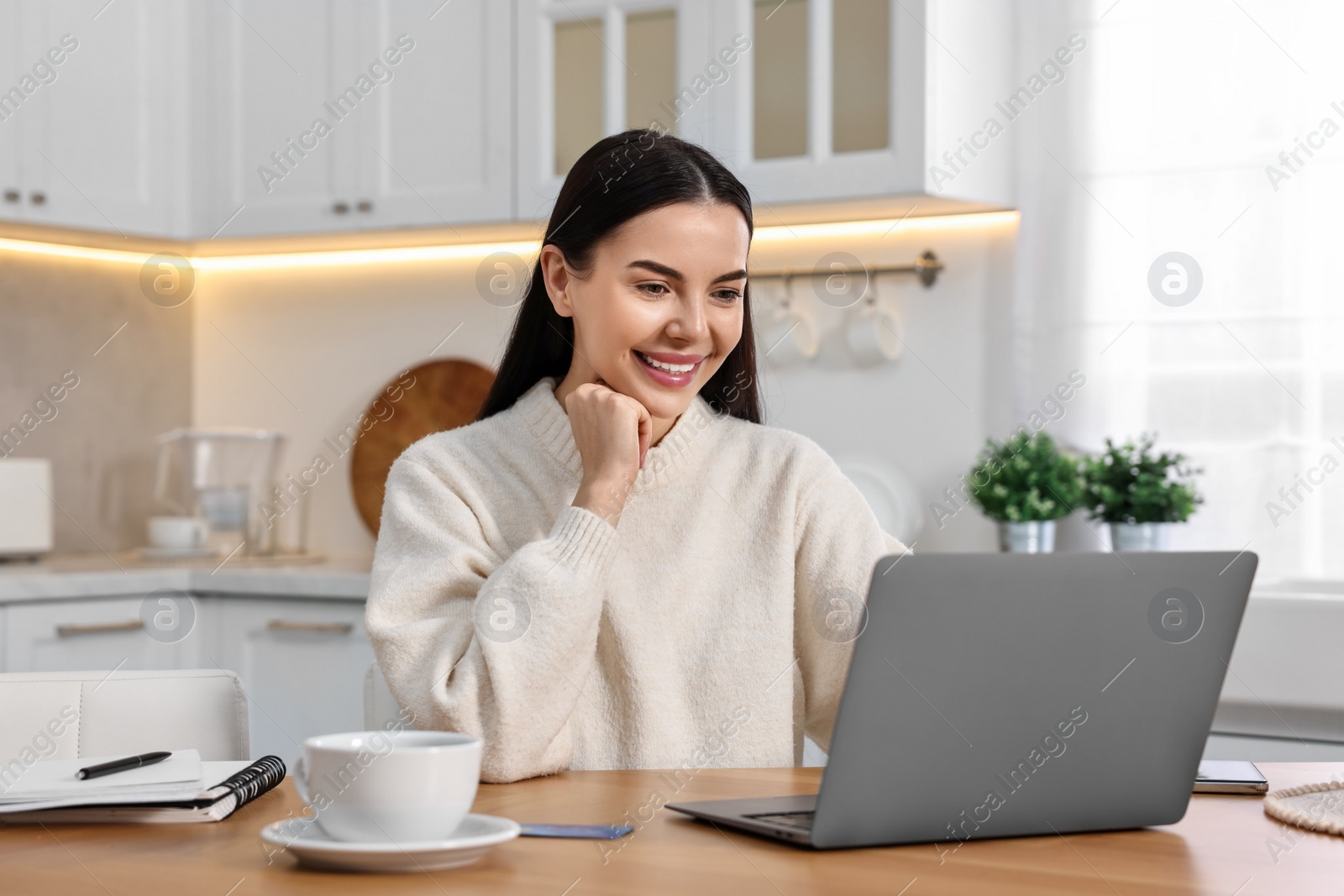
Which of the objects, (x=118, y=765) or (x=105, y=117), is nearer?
(x=118, y=765)

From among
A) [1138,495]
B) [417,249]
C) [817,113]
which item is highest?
[817,113]

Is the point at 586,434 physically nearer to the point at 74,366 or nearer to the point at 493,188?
the point at 493,188

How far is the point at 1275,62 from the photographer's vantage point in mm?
2469

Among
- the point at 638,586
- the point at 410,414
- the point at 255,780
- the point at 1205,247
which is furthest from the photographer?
the point at 410,414

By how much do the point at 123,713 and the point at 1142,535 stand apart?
5.59 ft

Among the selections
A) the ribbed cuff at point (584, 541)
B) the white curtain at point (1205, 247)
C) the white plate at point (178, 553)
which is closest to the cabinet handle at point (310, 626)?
the white plate at point (178, 553)

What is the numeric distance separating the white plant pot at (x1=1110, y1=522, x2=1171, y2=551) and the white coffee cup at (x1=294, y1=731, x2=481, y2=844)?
181cm

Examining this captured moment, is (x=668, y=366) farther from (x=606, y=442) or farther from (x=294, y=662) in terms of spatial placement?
(x=294, y=662)

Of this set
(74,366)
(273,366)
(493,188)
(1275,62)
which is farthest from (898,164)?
(74,366)

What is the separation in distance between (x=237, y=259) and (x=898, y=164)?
6.04 ft

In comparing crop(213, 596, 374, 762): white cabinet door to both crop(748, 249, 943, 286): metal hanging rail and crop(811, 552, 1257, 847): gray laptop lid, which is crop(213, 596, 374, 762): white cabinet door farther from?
crop(811, 552, 1257, 847): gray laptop lid

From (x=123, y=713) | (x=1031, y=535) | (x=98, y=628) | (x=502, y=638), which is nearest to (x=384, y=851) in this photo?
(x=502, y=638)

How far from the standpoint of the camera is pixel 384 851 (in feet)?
2.56

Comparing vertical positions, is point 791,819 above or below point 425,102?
below
